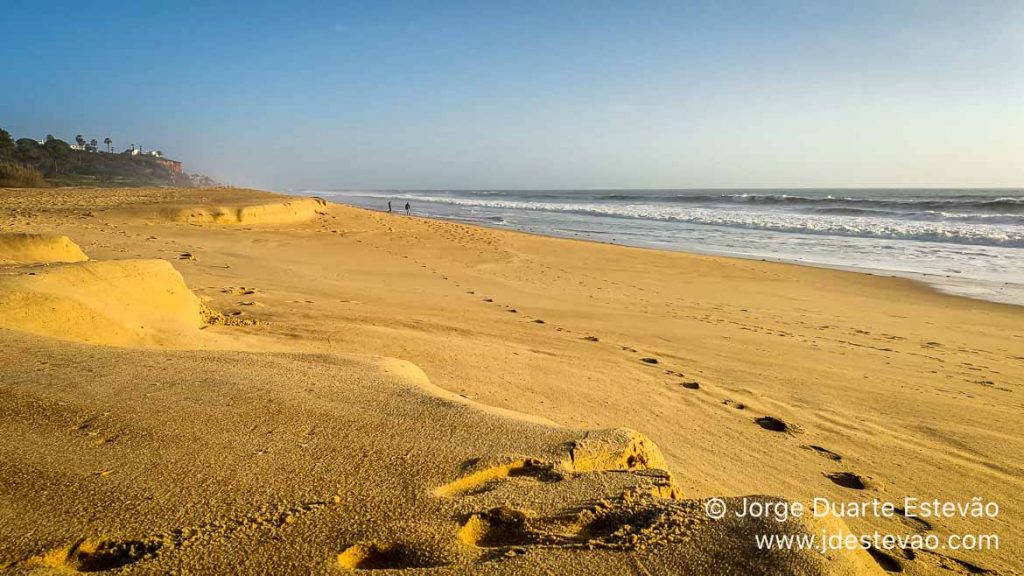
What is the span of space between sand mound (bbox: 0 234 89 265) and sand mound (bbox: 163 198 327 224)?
33.3ft

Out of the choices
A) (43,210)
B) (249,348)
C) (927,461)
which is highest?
(43,210)

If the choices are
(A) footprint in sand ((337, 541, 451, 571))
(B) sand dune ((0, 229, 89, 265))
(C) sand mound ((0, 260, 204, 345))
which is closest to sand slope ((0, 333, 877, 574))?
(A) footprint in sand ((337, 541, 451, 571))

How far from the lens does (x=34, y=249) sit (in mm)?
5332

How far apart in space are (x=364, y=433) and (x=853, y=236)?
2291 cm

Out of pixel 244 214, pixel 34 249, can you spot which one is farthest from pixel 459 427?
pixel 244 214

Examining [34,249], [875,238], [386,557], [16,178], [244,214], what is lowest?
[386,557]

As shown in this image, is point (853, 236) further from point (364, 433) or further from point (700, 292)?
point (364, 433)

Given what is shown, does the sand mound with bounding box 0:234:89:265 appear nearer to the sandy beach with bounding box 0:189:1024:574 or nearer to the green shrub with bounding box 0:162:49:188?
the sandy beach with bounding box 0:189:1024:574

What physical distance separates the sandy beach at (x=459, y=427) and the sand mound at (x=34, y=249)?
26mm

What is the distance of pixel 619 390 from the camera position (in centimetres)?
423

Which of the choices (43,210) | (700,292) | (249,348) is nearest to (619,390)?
(249,348)

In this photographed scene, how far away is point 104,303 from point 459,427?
2988mm

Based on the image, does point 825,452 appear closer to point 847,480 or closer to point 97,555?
point 847,480

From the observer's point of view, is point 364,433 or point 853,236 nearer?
point 364,433
